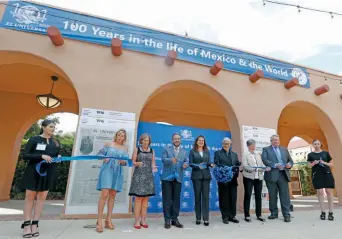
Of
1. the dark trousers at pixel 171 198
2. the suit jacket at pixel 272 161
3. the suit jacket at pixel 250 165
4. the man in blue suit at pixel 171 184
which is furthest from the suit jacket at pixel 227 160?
the dark trousers at pixel 171 198

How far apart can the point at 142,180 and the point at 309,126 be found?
32.3 ft

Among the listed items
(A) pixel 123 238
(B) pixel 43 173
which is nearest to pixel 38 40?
(B) pixel 43 173

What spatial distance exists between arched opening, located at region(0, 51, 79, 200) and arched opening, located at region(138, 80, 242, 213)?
2641 millimetres

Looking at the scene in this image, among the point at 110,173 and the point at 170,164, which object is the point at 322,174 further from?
the point at 110,173

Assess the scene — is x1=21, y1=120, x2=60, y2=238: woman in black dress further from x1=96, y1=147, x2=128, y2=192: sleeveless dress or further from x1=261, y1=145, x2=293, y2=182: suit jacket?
x1=261, y1=145, x2=293, y2=182: suit jacket

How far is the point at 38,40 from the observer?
4.70m

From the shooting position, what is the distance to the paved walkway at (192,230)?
3105mm

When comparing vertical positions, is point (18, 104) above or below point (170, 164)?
above

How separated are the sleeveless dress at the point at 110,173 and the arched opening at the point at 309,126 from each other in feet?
17.4

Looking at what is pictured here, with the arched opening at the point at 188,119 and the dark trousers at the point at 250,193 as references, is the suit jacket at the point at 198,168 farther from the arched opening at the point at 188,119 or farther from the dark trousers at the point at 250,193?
the arched opening at the point at 188,119

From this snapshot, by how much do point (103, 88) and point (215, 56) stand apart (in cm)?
298

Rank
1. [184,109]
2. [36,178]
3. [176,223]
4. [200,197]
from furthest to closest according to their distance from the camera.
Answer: [184,109] < [200,197] < [176,223] < [36,178]

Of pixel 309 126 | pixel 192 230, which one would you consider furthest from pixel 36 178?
pixel 309 126

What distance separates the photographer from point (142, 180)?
11.8 ft
